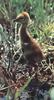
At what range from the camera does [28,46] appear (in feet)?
11.1

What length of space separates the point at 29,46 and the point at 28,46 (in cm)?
2

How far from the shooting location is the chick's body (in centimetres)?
334

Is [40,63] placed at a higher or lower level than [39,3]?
lower

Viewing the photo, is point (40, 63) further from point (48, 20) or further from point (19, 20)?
point (48, 20)

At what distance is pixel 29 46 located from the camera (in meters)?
3.36

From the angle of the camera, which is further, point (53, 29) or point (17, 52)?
point (53, 29)

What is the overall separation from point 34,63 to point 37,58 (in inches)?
2.8

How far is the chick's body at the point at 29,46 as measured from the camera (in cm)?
334

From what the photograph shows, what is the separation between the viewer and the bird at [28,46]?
131 inches

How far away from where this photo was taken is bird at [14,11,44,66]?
334 cm

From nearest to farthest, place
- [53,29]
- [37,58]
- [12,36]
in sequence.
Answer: [37,58]
[12,36]
[53,29]

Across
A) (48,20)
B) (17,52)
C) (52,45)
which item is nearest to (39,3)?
(48,20)

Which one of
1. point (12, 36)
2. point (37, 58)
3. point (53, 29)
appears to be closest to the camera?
point (37, 58)

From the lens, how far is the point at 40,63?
137 inches
